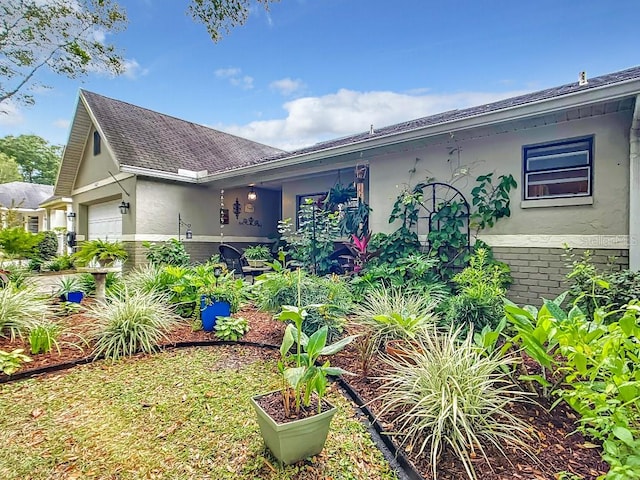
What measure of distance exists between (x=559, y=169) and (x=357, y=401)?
451 cm

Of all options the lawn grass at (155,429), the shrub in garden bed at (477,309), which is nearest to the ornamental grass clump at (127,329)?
the lawn grass at (155,429)

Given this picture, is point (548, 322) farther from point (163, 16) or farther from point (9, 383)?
point (163, 16)

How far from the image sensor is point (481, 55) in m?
7.41

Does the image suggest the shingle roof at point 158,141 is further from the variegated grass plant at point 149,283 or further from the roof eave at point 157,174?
the variegated grass plant at point 149,283

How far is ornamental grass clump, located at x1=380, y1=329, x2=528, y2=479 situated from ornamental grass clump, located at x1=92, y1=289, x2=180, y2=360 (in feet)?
10.0

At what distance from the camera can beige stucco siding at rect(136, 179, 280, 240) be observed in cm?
911

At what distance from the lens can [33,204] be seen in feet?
78.3

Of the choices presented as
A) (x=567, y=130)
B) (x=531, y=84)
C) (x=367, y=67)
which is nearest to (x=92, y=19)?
(x=367, y=67)

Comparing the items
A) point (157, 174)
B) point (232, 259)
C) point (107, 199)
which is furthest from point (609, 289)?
point (107, 199)

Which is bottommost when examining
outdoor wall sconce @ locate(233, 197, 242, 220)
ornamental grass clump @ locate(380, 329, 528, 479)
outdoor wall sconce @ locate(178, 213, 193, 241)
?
ornamental grass clump @ locate(380, 329, 528, 479)

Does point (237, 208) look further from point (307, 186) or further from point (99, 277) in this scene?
point (99, 277)

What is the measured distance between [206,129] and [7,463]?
13.3 metres

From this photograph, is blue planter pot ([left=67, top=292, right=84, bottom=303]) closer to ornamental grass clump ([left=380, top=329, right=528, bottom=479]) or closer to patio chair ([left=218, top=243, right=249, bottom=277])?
patio chair ([left=218, top=243, right=249, bottom=277])

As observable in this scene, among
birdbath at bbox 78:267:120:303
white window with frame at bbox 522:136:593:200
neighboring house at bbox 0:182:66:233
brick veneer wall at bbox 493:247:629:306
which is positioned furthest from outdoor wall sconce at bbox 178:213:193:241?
neighboring house at bbox 0:182:66:233
